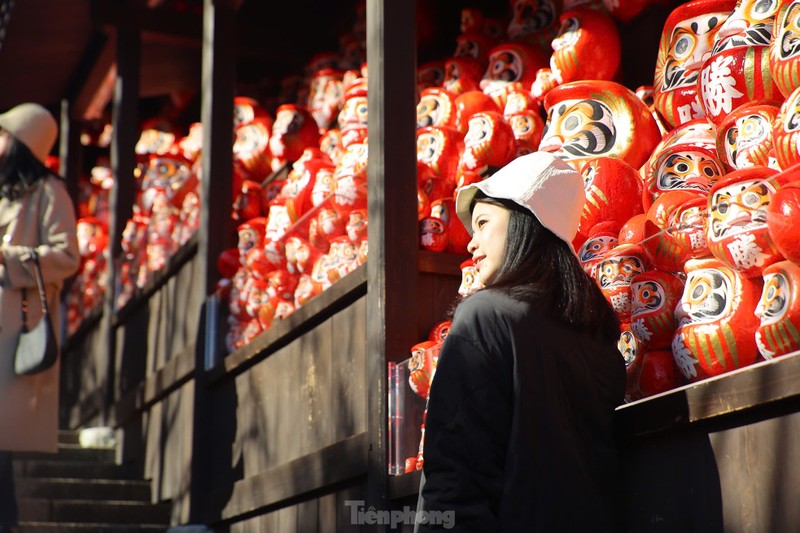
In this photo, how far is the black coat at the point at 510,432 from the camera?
2402mm

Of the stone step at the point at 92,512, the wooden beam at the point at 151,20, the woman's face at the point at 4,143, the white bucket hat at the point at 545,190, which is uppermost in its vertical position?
the wooden beam at the point at 151,20

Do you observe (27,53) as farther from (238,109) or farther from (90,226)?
(238,109)

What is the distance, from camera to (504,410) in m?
2.47

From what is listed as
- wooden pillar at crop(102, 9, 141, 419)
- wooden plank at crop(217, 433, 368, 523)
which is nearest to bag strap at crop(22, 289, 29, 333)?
wooden plank at crop(217, 433, 368, 523)

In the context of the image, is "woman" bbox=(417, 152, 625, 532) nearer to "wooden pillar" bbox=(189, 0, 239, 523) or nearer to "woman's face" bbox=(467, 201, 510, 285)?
"woman's face" bbox=(467, 201, 510, 285)

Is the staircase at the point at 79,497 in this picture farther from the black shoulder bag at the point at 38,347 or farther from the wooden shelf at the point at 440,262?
the wooden shelf at the point at 440,262

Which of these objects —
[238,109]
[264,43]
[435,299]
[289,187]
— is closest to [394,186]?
[435,299]

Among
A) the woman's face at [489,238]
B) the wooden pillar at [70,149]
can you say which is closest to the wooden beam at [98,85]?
the wooden pillar at [70,149]

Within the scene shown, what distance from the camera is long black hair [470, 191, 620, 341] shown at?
2613 millimetres

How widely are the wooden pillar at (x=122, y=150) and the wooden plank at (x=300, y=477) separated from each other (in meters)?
2.89

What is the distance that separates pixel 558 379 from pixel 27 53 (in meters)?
7.24

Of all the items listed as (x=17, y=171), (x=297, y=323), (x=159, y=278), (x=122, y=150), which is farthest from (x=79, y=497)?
(x=122, y=150)

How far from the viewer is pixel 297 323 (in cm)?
480

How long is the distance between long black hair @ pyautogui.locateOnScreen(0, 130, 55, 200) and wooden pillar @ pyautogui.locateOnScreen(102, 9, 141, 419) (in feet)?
8.21
